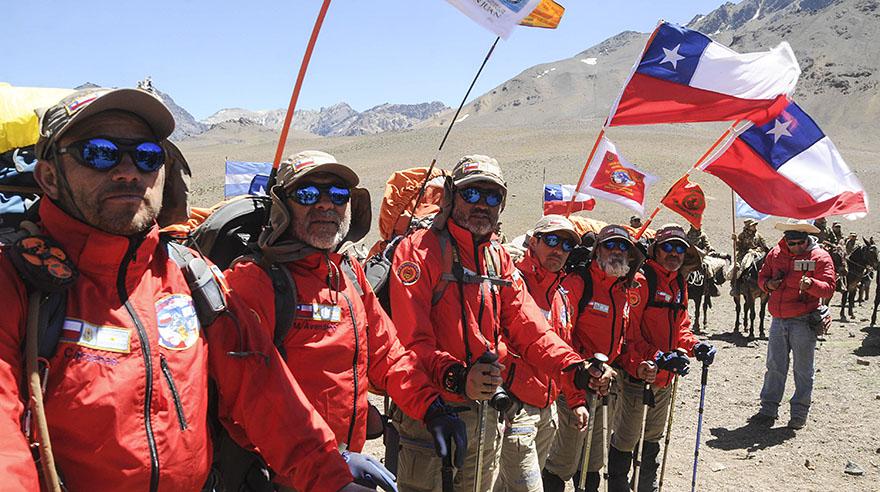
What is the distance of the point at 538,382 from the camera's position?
469 centimetres

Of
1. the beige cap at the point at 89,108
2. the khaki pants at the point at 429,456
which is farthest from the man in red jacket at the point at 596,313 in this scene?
the beige cap at the point at 89,108

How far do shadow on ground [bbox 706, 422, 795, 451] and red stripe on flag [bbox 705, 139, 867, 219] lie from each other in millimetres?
3711

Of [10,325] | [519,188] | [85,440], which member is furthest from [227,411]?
[519,188]

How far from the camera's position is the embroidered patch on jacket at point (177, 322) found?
7.04 feet

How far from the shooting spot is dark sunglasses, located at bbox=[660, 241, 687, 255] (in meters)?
6.11

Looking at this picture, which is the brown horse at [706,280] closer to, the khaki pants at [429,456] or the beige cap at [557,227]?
the beige cap at [557,227]

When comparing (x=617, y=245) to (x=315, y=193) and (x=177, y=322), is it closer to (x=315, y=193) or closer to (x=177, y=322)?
(x=315, y=193)

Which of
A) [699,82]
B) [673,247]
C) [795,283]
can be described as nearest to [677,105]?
[699,82]

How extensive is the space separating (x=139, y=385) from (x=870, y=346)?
14268mm

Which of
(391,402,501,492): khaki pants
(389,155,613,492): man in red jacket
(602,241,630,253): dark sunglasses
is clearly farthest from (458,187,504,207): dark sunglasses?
(602,241,630,253): dark sunglasses

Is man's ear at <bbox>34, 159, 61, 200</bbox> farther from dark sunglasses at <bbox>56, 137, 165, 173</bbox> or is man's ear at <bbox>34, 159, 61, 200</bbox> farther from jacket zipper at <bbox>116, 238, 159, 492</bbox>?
jacket zipper at <bbox>116, 238, 159, 492</bbox>

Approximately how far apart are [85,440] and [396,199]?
11.7 feet

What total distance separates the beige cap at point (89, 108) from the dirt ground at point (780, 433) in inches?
233

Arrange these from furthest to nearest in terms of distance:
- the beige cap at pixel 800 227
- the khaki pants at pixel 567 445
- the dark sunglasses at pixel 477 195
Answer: the beige cap at pixel 800 227, the khaki pants at pixel 567 445, the dark sunglasses at pixel 477 195
